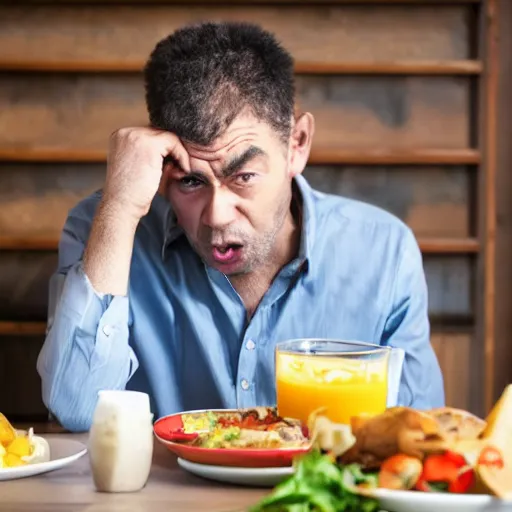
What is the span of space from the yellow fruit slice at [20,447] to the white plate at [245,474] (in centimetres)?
27

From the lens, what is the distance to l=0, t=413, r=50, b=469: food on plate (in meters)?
1.26

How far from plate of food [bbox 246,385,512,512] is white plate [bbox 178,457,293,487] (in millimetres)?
139

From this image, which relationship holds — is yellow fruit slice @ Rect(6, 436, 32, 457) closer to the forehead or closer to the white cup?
the white cup

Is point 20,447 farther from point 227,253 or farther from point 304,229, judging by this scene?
point 304,229

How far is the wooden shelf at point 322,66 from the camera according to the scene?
10.2 feet

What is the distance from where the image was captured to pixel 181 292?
213cm

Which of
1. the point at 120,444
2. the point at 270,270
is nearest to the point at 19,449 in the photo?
the point at 120,444

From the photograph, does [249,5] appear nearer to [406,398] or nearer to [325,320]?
[325,320]

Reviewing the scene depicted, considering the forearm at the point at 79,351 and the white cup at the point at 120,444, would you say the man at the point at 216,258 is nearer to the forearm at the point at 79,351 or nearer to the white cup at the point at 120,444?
the forearm at the point at 79,351

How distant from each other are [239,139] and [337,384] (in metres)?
0.74

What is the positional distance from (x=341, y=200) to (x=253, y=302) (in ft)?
1.29

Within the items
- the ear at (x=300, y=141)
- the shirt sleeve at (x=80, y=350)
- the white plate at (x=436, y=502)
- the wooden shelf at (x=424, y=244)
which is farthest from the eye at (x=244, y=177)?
the wooden shelf at (x=424, y=244)

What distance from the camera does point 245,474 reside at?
1.15m

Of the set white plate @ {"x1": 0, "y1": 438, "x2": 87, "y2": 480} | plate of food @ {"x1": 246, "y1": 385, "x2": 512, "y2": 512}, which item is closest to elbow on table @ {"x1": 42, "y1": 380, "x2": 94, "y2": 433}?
white plate @ {"x1": 0, "y1": 438, "x2": 87, "y2": 480}
